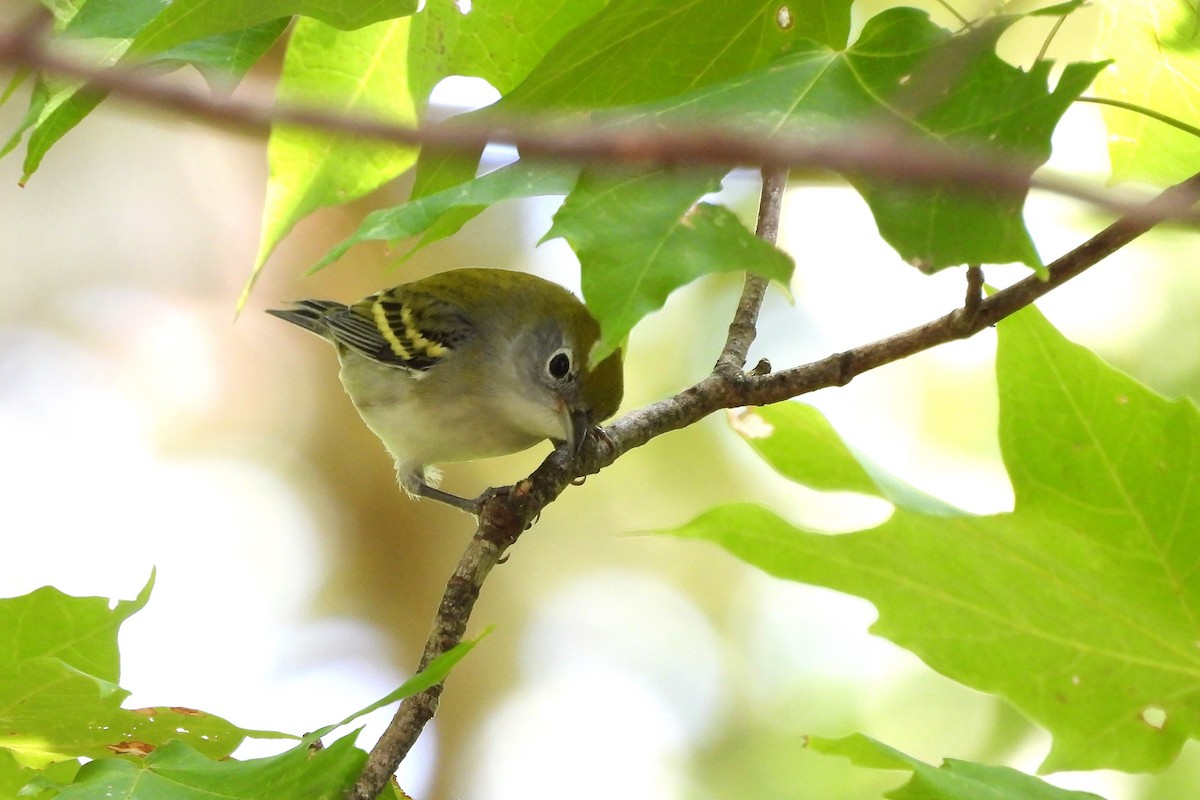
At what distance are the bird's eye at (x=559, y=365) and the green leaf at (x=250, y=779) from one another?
1911mm

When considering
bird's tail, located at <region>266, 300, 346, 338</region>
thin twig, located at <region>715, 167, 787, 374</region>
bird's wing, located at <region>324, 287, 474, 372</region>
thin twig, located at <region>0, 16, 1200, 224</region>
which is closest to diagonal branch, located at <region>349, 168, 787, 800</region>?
thin twig, located at <region>715, 167, 787, 374</region>

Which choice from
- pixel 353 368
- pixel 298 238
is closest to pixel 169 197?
pixel 298 238

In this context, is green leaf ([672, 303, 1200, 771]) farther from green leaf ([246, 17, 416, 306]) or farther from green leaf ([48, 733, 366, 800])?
green leaf ([246, 17, 416, 306])

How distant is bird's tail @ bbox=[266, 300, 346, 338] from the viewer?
430 centimetres

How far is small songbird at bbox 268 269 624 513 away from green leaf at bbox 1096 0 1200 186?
1.44 m

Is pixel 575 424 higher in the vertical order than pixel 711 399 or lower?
higher

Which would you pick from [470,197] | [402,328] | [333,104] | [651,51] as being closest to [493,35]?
[333,104]

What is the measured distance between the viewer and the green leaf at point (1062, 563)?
1618mm

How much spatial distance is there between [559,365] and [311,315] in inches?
58.0

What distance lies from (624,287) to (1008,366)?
30.8 inches

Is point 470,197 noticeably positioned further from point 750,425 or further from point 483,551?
point 483,551

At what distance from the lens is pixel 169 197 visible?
5.57 metres

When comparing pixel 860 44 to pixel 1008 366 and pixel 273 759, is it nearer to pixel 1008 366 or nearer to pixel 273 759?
pixel 1008 366

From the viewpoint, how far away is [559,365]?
327 cm
